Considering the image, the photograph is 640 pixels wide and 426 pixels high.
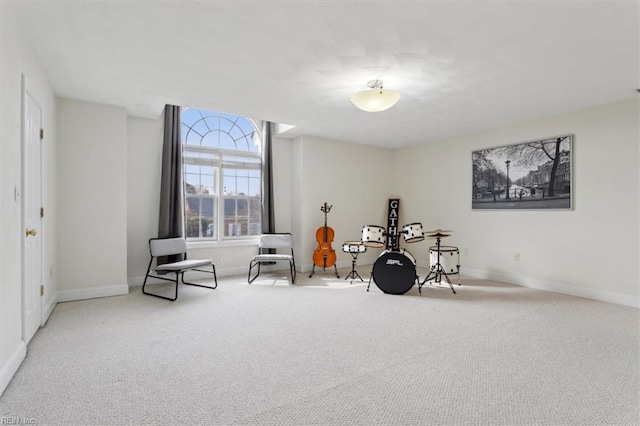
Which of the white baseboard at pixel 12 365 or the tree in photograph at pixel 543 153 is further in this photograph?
the tree in photograph at pixel 543 153

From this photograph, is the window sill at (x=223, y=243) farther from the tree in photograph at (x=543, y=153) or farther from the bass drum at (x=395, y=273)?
the tree in photograph at (x=543, y=153)

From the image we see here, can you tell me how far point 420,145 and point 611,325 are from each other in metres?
4.05

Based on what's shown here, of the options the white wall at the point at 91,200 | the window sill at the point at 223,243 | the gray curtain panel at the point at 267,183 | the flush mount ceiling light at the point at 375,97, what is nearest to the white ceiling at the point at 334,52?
the flush mount ceiling light at the point at 375,97

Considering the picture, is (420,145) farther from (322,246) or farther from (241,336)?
(241,336)

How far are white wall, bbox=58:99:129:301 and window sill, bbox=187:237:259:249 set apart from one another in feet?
3.51

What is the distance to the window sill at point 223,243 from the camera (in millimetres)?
5074

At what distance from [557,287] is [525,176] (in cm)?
156

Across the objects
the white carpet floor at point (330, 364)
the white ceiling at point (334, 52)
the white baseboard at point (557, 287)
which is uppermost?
the white ceiling at point (334, 52)

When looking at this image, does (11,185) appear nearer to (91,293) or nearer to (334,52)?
(91,293)

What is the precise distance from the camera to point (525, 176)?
15.6 ft

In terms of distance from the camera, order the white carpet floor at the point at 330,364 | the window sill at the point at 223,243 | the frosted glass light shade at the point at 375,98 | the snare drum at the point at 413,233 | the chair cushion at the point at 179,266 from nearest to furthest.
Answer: the white carpet floor at the point at 330,364
the frosted glass light shade at the point at 375,98
the chair cushion at the point at 179,266
the snare drum at the point at 413,233
the window sill at the point at 223,243

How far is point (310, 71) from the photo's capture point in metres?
3.09

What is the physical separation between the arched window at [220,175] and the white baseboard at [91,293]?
4.11 feet

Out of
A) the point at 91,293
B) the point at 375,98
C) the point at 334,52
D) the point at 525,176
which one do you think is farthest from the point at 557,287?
the point at 91,293
